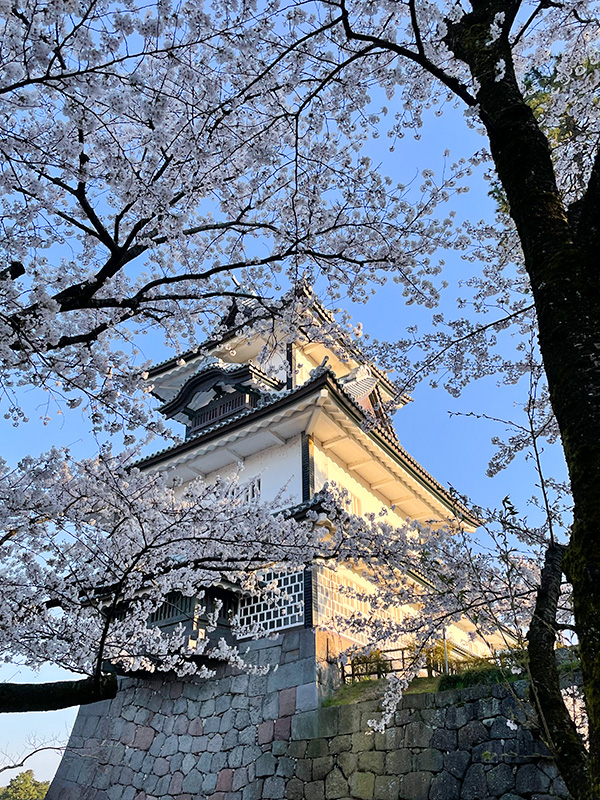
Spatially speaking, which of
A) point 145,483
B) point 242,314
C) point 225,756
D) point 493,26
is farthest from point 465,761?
point 493,26

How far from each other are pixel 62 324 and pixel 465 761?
6843 mm

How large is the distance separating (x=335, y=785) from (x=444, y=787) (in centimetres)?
162

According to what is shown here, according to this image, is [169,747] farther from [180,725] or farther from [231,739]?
[231,739]

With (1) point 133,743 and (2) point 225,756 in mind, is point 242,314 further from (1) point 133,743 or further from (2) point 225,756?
(1) point 133,743

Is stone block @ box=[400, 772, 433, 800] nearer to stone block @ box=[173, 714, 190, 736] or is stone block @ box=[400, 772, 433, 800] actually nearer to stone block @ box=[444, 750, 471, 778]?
stone block @ box=[444, 750, 471, 778]

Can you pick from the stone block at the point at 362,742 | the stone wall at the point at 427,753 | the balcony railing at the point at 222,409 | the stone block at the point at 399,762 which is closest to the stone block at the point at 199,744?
the stone wall at the point at 427,753

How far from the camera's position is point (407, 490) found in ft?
46.3

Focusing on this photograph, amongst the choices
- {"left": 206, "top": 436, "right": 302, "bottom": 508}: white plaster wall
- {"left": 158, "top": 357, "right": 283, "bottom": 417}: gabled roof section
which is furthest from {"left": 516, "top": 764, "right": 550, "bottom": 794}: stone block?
{"left": 158, "top": 357, "right": 283, "bottom": 417}: gabled roof section

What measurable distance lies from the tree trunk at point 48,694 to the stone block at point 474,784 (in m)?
4.60

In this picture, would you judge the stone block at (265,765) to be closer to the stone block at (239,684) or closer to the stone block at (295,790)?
the stone block at (295,790)

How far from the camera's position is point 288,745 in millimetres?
9008

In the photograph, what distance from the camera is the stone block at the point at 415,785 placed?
7.64m

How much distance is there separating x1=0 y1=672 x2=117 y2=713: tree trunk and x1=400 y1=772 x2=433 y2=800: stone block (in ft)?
14.6

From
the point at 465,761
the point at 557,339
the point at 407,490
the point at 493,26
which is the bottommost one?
the point at 465,761
